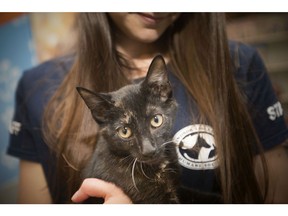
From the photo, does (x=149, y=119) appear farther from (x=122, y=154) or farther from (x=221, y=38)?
(x=221, y=38)

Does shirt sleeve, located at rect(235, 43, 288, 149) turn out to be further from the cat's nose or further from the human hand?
the human hand

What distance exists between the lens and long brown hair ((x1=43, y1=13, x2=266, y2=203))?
42.3 inches

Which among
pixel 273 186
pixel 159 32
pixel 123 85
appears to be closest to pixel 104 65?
pixel 123 85

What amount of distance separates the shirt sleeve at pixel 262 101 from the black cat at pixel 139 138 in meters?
0.27

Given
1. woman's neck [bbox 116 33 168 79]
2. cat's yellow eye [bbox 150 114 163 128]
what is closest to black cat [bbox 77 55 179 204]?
cat's yellow eye [bbox 150 114 163 128]

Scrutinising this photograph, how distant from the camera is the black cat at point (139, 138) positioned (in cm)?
100

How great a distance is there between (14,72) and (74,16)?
0.28 meters

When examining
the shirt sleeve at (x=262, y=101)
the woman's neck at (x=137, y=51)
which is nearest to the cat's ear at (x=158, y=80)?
the woman's neck at (x=137, y=51)

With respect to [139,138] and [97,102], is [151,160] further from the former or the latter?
[97,102]

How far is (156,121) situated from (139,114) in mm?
55

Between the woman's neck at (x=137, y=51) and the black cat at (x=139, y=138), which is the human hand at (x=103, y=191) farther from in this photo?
the woman's neck at (x=137, y=51)

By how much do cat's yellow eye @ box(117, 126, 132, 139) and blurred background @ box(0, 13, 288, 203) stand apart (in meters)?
0.37

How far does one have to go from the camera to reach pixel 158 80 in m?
1.02
